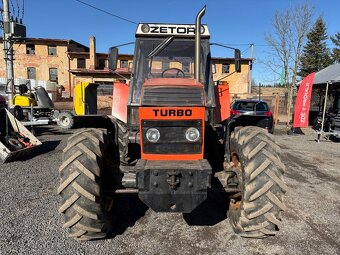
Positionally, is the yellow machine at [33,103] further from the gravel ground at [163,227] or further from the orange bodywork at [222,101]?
the orange bodywork at [222,101]

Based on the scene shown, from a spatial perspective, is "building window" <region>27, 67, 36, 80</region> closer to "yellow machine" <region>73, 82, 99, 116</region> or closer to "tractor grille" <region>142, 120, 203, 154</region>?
"yellow machine" <region>73, 82, 99, 116</region>

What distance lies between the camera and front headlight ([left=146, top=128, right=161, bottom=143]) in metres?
3.64

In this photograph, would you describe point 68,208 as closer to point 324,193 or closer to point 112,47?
point 112,47

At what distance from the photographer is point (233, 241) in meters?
3.81

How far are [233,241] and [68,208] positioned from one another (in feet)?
6.82

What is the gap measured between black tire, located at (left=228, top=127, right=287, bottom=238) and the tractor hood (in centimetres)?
86

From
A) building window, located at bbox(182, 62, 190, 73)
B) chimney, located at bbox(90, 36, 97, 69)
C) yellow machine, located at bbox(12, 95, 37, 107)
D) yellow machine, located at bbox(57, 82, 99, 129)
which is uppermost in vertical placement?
chimney, located at bbox(90, 36, 97, 69)

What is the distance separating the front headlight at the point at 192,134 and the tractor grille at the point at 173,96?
12.5 inches

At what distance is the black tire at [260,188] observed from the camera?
11.5ft

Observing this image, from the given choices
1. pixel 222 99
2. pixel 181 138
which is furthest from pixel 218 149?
pixel 181 138

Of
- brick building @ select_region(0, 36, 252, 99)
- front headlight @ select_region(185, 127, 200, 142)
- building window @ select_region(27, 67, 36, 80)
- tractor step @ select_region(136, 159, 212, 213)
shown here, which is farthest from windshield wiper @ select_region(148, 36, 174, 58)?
building window @ select_region(27, 67, 36, 80)

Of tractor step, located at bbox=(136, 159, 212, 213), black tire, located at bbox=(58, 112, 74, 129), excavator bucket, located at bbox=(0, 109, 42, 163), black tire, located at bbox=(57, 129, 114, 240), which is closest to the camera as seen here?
tractor step, located at bbox=(136, 159, 212, 213)

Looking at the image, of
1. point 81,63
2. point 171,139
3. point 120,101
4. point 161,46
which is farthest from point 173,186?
point 81,63

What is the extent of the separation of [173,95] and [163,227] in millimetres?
1871
